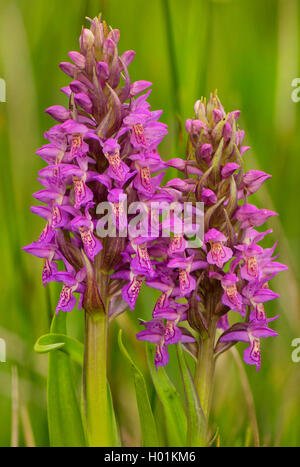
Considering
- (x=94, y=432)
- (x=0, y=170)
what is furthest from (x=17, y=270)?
(x=94, y=432)

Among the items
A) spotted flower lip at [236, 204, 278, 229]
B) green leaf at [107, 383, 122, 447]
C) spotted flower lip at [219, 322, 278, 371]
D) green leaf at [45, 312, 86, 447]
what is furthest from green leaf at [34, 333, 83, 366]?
spotted flower lip at [236, 204, 278, 229]

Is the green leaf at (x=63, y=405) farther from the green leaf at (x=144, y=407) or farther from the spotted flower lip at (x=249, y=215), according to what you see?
the spotted flower lip at (x=249, y=215)

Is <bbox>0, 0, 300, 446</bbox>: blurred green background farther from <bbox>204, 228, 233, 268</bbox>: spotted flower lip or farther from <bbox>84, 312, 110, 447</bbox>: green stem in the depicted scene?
<bbox>204, 228, 233, 268</bbox>: spotted flower lip

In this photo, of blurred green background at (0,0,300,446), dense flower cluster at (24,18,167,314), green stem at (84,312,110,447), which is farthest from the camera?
blurred green background at (0,0,300,446)

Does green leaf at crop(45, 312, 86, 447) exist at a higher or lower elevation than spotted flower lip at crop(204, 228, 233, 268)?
lower

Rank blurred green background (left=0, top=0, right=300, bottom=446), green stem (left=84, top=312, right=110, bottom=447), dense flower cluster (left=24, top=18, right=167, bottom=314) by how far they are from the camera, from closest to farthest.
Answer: dense flower cluster (left=24, top=18, right=167, bottom=314) → green stem (left=84, top=312, right=110, bottom=447) → blurred green background (left=0, top=0, right=300, bottom=446)

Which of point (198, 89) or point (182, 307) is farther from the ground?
point (198, 89)
